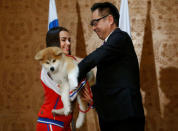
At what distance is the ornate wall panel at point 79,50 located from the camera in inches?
114

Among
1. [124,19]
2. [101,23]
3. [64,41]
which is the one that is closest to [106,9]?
[101,23]

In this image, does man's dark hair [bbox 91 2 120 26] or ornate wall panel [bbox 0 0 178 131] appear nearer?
man's dark hair [bbox 91 2 120 26]

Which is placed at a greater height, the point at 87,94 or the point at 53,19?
the point at 53,19

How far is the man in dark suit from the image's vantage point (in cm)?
105

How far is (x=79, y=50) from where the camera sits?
3031 millimetres

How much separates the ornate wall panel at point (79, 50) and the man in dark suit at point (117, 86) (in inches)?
73.8

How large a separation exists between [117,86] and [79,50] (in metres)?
2.01

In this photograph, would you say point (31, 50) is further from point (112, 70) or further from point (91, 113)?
point (112, 70)

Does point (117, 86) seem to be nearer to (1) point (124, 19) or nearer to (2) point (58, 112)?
(2) point (58, 112)

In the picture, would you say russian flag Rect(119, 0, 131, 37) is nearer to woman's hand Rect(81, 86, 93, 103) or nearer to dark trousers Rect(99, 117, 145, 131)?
woman's hand Rect(81, 86, 93, 103)

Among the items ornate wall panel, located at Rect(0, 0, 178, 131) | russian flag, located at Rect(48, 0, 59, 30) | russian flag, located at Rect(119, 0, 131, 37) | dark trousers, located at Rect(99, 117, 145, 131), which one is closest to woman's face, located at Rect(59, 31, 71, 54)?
dark trousers, located at Rect(99, 117, 145, 131)

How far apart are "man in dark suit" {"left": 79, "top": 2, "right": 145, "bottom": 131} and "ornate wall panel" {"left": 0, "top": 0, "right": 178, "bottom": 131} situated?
73.8 inches

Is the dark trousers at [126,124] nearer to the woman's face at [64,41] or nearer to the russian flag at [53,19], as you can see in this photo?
the woman's face at [64,41]

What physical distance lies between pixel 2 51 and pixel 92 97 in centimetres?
248
